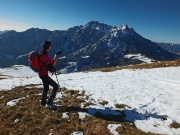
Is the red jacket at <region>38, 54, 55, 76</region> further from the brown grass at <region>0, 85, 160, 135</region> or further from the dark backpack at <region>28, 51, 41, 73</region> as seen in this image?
the brown grass at <region>0, 85, 160, 135</region>

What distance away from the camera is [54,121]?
44.1ft

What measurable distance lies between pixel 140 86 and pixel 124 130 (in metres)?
9.91

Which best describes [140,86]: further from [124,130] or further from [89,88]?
[124,130]

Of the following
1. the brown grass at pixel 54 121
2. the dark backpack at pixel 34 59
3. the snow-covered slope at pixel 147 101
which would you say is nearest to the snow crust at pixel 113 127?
the brown grass at pixel 54 121

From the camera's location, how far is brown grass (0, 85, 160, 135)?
487 inches

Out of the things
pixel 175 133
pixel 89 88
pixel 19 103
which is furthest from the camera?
pixel 89 88

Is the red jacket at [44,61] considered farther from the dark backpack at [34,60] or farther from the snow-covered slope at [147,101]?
the snow-covered slope at [147,101]

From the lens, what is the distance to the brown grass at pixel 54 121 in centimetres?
1236

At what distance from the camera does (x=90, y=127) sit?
499 inches

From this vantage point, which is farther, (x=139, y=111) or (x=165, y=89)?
(x=165, y=89)

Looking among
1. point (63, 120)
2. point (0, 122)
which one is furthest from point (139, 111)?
point (0, 122)

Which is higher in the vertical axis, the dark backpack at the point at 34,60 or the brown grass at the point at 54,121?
the dark backpack at the point at 34,60

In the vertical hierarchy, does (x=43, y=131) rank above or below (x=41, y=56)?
below

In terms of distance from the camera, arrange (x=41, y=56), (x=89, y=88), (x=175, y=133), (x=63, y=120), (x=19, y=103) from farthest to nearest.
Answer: (x=89, y=88) < (x=19, y=103) < (x=41, y=56) < (x=63, y=120) < (x=175, y=133)
